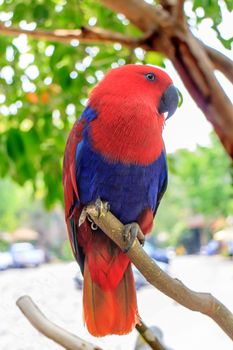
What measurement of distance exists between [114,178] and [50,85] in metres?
0.75

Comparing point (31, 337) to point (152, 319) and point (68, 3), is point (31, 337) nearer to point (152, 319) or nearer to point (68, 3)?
point (152, 319)

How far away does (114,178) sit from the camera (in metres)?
0.43

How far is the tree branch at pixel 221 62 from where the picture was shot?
673mm

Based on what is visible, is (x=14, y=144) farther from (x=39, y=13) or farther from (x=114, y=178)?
(x=114, y=178)

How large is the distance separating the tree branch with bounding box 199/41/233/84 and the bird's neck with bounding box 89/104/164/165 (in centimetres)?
30

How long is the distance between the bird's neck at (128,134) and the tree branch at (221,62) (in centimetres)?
30

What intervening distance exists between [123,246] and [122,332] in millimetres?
72

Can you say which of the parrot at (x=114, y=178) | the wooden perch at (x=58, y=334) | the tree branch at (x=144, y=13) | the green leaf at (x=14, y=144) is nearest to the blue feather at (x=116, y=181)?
the parrot at (x=114, y=178)

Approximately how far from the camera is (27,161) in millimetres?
975

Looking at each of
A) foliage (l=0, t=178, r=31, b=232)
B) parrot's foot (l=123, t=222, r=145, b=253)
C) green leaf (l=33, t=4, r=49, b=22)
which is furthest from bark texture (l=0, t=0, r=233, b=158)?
foliage (l=0, t=178, r=31, b=232)

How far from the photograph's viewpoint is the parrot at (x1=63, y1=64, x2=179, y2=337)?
1.32ft

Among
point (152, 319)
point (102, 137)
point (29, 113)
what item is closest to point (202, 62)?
point (102, 137)

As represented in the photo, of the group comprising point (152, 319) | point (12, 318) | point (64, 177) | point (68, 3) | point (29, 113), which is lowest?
point (152, 319)

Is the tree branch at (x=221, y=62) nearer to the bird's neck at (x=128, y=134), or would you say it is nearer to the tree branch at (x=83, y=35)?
the tree branch at (x=83, y=35)
